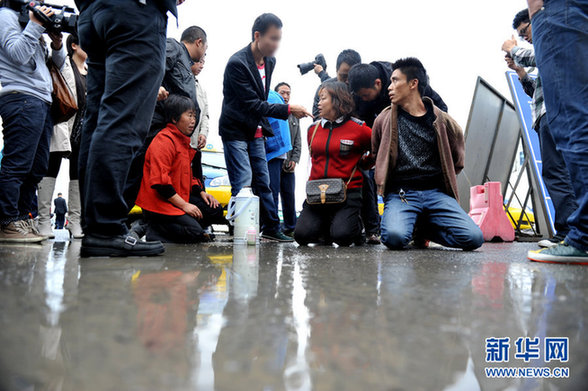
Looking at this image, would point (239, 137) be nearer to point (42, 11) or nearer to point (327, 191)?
point (327, 191)

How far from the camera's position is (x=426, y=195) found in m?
2.83

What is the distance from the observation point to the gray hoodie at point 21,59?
2.53 metres

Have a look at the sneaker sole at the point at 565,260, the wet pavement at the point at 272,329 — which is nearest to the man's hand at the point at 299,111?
the sneaker sole at the point at 565,260

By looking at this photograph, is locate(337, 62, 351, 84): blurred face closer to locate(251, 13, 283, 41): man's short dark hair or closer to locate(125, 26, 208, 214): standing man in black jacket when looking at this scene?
locate(251, 13, 283, 41): man's short dark hair

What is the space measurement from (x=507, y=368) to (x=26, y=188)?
10.2 ft

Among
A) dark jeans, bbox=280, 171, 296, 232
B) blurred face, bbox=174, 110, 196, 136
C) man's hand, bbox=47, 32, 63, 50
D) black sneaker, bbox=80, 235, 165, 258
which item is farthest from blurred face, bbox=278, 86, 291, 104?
black sneaker, bbox=80, 235, 165, 258

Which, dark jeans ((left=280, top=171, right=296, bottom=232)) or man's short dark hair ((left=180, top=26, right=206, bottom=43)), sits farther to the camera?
dark jeans ((left=280, top=171, right=296, bottom=232))

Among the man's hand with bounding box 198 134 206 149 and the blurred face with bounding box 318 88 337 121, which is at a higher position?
the blurred face with bounding box 318 88 337 121

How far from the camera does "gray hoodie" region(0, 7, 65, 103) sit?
2.53 meters

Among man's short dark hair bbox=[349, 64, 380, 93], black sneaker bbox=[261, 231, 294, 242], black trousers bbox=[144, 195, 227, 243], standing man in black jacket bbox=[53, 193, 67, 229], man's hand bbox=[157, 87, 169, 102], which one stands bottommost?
standing man in black jacket bbox=[53, 193, 67, 229]

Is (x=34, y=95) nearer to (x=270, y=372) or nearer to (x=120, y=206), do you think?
(x=120, y=206)

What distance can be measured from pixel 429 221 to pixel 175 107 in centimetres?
199

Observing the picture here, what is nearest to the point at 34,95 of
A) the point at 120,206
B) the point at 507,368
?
the point at 120,206

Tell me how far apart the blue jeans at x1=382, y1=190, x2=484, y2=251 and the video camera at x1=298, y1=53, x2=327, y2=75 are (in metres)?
2.16
